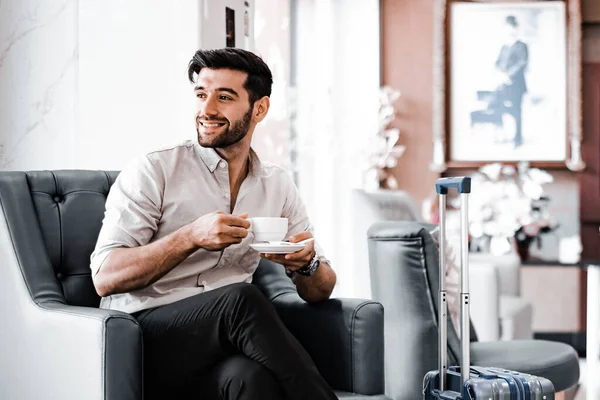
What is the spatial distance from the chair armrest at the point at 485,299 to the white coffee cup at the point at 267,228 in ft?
6.56

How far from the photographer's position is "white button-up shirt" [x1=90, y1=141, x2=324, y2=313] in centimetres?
210

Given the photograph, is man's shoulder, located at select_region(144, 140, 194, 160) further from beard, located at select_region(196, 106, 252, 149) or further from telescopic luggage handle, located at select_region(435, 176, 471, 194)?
telescopic luggage handle, located at select_region(435, 176, 471, 194)

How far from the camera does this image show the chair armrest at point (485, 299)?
12.6ft

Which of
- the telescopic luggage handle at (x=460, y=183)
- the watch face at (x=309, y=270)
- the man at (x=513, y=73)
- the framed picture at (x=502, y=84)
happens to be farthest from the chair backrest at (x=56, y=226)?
the man at (x=513, y=73)

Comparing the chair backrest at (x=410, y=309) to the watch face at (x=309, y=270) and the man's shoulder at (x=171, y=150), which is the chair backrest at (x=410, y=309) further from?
the man's shoulder at (x=171, y=150)

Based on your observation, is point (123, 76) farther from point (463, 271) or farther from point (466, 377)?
point (466, 377)

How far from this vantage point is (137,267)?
6.57 feet

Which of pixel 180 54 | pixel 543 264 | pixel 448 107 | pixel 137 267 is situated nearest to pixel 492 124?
pixel 448 107

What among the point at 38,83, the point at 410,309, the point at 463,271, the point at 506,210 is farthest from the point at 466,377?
the point at 506,210

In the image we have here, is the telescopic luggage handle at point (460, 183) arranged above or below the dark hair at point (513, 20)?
below

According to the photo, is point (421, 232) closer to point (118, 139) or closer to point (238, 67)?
point (238, 67)

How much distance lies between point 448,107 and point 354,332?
3.62 metres

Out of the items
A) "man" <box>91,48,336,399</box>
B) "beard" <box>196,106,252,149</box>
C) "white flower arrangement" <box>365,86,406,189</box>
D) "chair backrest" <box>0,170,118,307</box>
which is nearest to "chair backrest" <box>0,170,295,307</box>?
"chair backrest" <box>0,170,118,307</box>

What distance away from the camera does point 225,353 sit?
6.48ft
